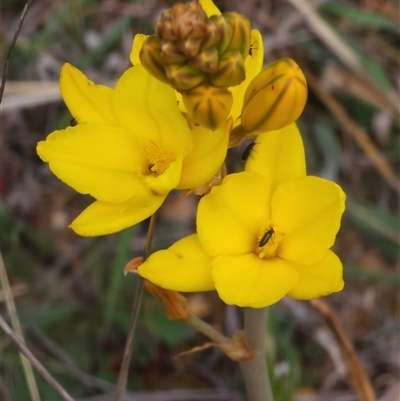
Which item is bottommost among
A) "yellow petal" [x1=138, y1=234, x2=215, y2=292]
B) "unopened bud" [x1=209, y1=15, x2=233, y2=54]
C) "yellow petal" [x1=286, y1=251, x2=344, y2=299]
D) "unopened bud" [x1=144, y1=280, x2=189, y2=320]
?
"unopened bud" [x1=144, y1=280, x2=189, y2=320]

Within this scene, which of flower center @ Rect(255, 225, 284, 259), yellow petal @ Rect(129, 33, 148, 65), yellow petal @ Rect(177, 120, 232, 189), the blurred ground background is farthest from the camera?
the blurred ground background

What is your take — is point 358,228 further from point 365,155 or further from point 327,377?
point 327,377

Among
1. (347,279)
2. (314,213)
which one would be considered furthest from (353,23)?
(314,213)

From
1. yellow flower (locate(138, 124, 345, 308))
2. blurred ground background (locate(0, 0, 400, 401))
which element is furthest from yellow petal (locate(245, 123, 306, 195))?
blurred ground background (locate(0, 0, 400, 401))

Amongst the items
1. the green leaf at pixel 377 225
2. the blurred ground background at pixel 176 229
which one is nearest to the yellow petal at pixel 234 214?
the blurred ground background at pixel 176 229

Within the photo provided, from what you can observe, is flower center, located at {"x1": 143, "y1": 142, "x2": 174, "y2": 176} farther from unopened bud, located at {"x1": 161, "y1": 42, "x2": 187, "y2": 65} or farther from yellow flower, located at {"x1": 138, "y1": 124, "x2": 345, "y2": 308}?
unopened bud, located at {"x1": 161, "y1": 42, "x2": 187, "y2": 65}

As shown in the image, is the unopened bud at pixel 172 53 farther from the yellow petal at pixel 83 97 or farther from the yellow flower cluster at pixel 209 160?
the yellow petal at pixel 83 97
